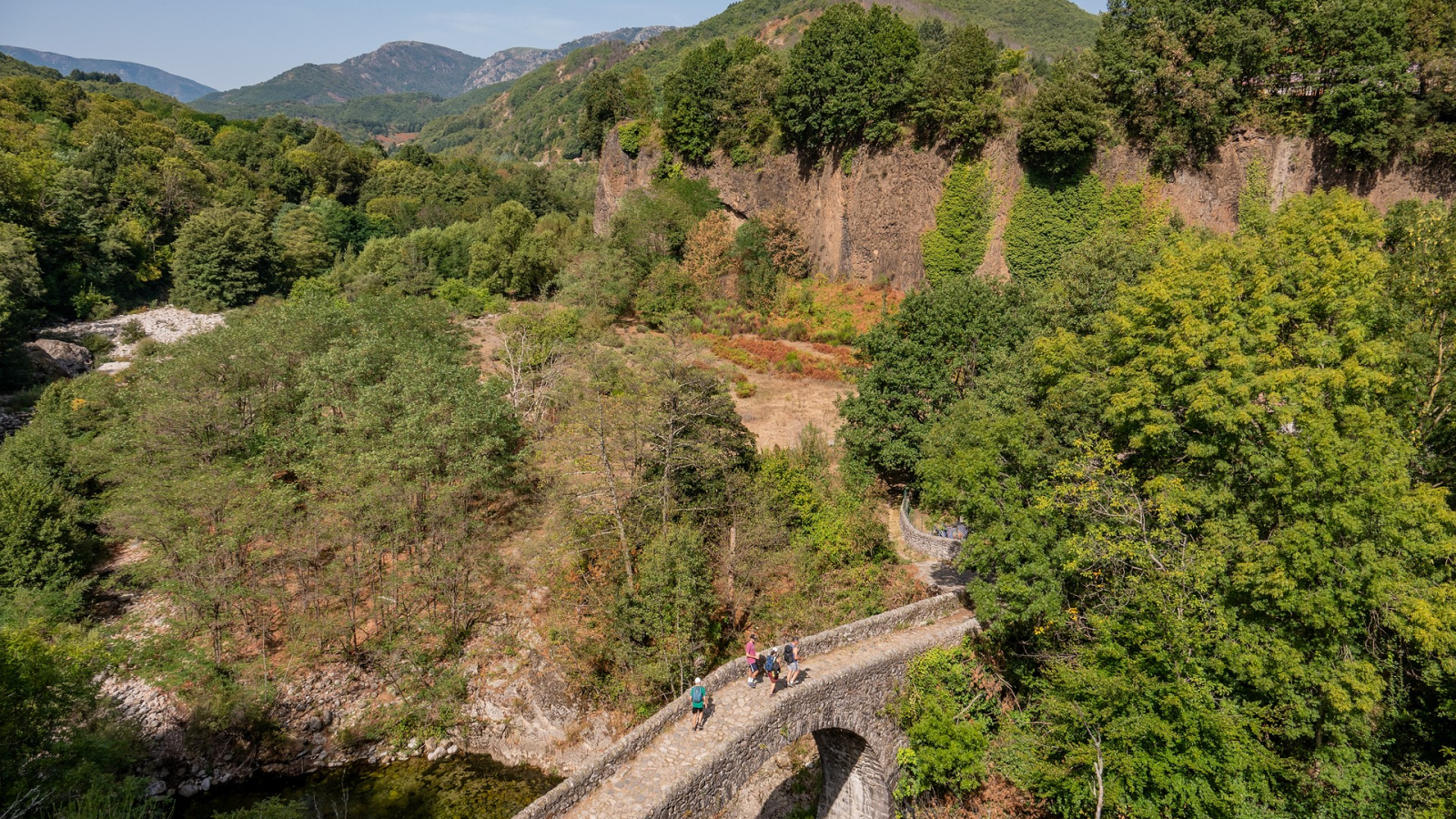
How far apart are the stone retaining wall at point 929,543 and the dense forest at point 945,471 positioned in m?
1.44

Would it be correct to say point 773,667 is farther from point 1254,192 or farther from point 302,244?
point 302,244

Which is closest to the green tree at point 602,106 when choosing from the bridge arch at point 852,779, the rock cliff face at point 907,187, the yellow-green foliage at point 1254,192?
the rock cliff face at point 907,187

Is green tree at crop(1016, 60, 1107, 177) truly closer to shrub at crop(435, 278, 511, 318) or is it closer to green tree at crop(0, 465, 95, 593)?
shrub at crop(435, 278, 511, 318)

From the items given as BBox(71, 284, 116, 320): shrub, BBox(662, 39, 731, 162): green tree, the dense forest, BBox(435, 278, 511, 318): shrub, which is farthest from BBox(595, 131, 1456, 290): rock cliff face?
BBox(71, 284, 116, 320): shrub

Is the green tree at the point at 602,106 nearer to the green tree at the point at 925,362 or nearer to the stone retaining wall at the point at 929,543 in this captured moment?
the green tree at the point at 925,362

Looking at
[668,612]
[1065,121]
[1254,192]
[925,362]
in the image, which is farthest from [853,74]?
[668,612]

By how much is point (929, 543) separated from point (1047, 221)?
16967 millimetres

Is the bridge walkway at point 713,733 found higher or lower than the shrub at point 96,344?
lower

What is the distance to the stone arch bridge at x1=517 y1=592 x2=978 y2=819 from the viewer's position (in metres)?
10.5

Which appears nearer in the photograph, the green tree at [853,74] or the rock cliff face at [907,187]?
the rock cliff face at [907,187]

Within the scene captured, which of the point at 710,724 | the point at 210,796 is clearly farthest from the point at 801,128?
the point at 210,796

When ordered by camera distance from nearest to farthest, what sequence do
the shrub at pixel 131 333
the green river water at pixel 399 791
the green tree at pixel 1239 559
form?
the green tree at pixel 1239 559, the green river water at pixel 399 791, the shrub at pixel 131 333

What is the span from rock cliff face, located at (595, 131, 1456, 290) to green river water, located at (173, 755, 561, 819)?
28.5m

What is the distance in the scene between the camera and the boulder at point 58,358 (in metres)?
32.5
